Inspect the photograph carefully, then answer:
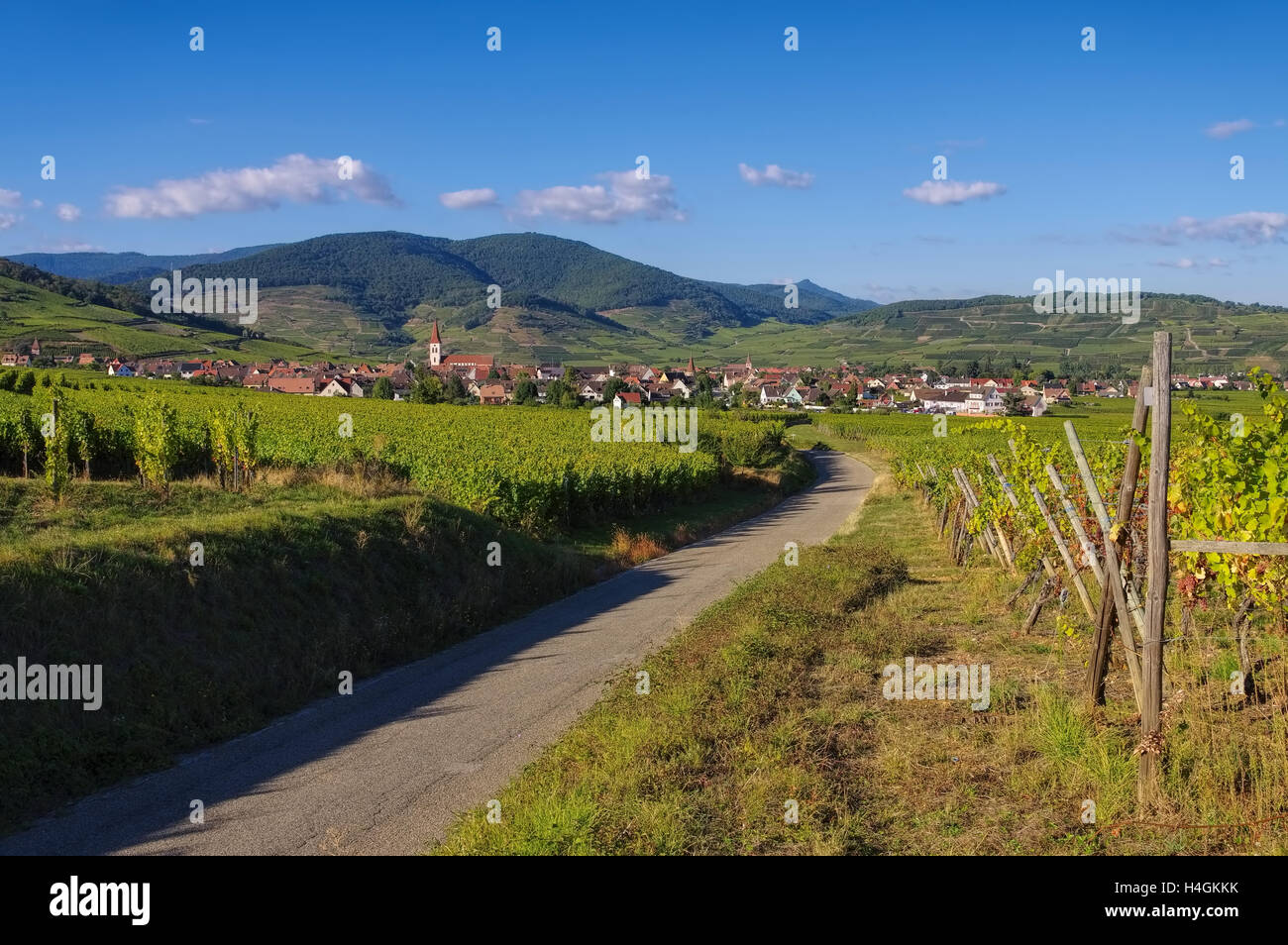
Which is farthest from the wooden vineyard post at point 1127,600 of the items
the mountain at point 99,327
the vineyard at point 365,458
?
the mountain at point 99,327

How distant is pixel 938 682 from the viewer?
1028cm

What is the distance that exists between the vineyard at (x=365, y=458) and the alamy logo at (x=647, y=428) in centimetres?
219

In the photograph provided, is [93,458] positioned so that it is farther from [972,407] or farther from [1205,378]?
[1205,378]

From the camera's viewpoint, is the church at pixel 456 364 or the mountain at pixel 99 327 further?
the church at pixel 456 364

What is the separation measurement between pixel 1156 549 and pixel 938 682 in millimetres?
3928

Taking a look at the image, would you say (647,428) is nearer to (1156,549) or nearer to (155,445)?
(155,445)

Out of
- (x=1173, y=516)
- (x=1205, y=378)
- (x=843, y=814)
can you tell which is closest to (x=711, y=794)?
(x=843, y=814)

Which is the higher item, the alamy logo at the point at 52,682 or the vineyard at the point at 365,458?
A: the vineyard at the point at 365,458

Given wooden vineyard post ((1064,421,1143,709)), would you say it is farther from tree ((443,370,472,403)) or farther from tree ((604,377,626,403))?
tree ((604,377,626,403))

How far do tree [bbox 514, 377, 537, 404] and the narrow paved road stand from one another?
309ft

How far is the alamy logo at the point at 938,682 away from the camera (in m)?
9.79

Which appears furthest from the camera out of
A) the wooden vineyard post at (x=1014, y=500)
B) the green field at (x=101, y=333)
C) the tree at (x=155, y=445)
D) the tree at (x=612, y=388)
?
the green field at (x=101, y=333)

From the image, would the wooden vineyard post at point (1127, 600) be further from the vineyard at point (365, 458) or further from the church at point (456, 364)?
the church at point (456, 364)
